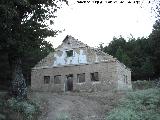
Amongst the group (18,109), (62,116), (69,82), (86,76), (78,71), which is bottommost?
(62,116)

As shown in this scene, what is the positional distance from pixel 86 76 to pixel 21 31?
19.4 metres

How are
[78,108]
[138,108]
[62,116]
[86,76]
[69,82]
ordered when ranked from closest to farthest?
[62,116]
[138,108]
[78,108]
[86,76]
[69,82]

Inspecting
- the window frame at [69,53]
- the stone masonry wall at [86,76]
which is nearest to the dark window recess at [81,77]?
the stone masonry wall at [86,76]

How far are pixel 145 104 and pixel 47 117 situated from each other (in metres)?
7.47

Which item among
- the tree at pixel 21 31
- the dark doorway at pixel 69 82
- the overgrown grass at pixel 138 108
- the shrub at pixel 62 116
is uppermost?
the tree at pixel 21 31

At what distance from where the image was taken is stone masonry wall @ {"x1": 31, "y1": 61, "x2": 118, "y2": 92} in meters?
40.8

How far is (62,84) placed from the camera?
43.6 m

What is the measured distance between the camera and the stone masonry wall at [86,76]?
40.8m

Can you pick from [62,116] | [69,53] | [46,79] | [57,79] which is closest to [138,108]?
[62,116]

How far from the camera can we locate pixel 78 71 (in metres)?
43.1

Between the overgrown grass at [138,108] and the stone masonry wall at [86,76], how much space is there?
38.9 ft

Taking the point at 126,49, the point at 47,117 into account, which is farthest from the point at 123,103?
the point at 126,49

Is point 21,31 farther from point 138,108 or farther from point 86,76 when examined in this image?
point 86,76

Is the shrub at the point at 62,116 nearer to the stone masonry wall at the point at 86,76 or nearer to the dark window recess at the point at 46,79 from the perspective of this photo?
the stone masonry wall at the point at 86,76
